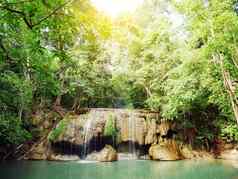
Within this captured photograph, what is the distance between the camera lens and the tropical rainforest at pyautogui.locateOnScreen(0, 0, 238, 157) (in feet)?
8.09

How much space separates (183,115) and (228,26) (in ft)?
34.9

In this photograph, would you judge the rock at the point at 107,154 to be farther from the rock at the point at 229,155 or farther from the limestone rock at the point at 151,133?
the rock at the point at 229,155

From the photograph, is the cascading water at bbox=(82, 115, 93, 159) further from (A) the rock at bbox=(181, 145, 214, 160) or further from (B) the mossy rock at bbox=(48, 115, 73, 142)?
(A) the rock at bbox=(181, 145, 214, 160)

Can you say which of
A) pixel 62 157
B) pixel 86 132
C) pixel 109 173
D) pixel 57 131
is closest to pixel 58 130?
pixel 57 131

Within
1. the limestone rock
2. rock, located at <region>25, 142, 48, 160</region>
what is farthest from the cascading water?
A: the limestone rock

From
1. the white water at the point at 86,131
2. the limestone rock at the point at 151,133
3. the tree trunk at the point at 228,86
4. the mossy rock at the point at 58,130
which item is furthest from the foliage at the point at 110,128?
the tree trunk at the point at 228,86

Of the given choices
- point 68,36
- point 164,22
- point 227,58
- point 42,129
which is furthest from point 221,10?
point 42,129

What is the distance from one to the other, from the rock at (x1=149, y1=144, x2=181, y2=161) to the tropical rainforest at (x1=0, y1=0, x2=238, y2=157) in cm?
169

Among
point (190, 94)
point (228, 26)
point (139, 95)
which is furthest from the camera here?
point (139, 95)

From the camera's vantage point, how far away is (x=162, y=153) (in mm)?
13742

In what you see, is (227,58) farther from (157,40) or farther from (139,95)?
(139,95)

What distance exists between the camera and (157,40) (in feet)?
51.2

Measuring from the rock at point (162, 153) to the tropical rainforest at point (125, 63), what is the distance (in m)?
1.69

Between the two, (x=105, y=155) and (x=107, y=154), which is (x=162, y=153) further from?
(x=105, y=155)
